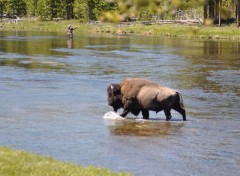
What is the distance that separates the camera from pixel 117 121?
732 inches

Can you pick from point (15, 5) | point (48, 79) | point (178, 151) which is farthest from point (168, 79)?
point (15, 5)

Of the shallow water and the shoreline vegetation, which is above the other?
the shoreline vegetation

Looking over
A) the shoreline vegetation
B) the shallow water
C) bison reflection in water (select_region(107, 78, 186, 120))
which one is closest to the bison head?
bison reflection in water (select_region(107, 78, 186, 120))

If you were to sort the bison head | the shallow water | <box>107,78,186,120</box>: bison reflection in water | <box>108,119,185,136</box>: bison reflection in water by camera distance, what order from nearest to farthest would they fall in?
1. the shallow water
2. <box>108,119,185,136</box>: bison reflection in water
3. <box>107,78,186,120</box>: bison reflection in water
4. the bison head

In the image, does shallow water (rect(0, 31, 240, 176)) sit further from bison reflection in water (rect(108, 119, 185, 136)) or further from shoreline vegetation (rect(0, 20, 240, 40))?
shoreline vegetation (rect(0, 20, 240, 40))

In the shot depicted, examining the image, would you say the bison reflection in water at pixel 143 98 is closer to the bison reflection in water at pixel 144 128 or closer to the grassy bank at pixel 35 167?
the bison reflection in water at pixel 144 128

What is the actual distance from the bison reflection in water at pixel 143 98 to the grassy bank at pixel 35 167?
729 cm

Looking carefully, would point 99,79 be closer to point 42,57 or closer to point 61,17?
point 42,57

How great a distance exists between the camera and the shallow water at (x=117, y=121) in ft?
44.4

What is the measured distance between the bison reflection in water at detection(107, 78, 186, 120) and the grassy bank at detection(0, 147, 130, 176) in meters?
7.29

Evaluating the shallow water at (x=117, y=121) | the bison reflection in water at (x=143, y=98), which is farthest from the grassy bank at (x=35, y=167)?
the bison reflection in water at (x=143, y=98)

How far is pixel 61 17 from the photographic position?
13850 cm

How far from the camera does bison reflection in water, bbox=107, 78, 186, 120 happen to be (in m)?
18.7

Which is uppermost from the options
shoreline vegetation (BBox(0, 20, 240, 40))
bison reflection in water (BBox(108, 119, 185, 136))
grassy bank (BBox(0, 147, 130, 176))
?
shoreline vegetation (BBox(0, 20, 240, 40))
